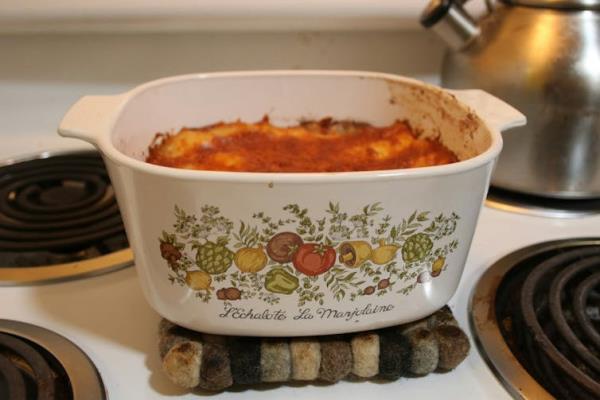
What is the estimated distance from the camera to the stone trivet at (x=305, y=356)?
1.27 ft

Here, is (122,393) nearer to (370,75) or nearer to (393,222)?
(393,222)

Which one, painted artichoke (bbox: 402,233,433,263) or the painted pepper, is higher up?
painted artichoke (bbox: 402,233,433,263)

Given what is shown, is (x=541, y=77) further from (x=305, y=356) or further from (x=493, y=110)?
(x=305, y=356)

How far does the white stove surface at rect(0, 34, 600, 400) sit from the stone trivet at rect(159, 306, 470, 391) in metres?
0.01

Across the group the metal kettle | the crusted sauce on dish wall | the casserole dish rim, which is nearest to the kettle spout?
the metal kettle

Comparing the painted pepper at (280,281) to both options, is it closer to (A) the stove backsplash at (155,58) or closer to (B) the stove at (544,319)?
(B) the stove at (544,319)

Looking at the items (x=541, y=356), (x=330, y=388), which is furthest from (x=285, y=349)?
(x=541, y=356)

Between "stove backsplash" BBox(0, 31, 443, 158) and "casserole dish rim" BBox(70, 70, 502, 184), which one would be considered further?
"stove backsplash" BBox(0, 31, 443, 158)

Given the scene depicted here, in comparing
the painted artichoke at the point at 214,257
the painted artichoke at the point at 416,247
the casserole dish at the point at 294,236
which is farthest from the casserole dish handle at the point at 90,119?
the painted artichoke at the point at 416,247

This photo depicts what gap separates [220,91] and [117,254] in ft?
0.61

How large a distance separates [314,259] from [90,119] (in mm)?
189

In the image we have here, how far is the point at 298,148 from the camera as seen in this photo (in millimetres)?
558

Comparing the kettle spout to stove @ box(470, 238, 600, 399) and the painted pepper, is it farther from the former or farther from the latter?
the painted pepper

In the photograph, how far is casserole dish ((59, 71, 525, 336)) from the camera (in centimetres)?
34
